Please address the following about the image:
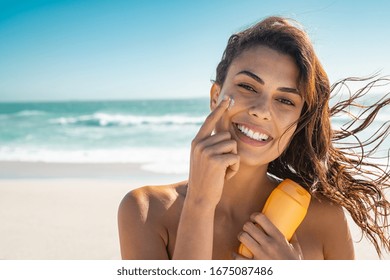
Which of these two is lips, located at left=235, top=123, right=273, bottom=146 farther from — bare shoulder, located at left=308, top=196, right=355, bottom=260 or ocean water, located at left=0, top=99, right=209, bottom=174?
ocean water, located at left=0, top=99, right=209, bottom=174

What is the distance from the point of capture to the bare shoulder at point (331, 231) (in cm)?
237

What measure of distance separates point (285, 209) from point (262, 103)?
424 mm

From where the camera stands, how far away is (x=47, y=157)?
33.3 feet

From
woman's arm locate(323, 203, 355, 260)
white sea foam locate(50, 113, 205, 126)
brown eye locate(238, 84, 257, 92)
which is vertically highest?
brown eye locate(238, 84, 257, 92)

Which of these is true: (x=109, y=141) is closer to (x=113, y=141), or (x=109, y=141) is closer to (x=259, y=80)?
(x=113, y=141)

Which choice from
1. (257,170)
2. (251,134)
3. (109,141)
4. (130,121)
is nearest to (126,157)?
(109,141)

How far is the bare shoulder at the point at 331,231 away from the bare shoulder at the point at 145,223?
680 mm

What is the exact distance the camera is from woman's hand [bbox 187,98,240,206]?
5.96 feet

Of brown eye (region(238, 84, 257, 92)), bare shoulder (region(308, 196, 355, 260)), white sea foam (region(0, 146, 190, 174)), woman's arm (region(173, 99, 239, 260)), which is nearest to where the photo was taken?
woman's arm (region(173, 99, 239, 260))

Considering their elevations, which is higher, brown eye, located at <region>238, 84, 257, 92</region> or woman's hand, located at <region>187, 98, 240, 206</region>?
brown eye, located at <region>238, 84, 257, 92</region>

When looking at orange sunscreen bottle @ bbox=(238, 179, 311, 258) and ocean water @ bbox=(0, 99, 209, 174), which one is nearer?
orange sunscreen bottle @ bbox=(238, 179, 311, 258)

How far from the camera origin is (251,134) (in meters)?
2.00

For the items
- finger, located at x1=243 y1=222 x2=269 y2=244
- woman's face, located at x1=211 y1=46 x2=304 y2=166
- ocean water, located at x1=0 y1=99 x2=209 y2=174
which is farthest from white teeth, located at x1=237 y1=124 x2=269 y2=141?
ocean water, located at x1=0 y1=99 x2=209 y2=174

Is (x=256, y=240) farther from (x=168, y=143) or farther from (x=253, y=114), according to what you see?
(x=168, y=143)
